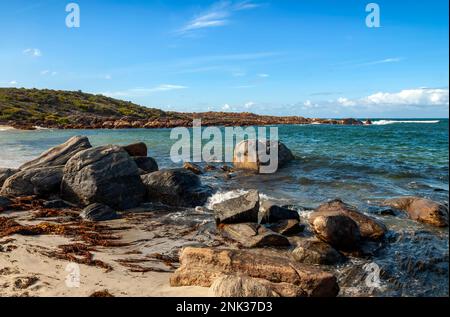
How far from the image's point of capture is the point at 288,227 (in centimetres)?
1052

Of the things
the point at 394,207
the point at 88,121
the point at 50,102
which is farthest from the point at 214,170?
the point at 50,102

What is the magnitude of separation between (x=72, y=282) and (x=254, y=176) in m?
13.5

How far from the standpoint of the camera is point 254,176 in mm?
19688

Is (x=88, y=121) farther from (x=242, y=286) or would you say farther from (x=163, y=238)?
(x=242, y=286)

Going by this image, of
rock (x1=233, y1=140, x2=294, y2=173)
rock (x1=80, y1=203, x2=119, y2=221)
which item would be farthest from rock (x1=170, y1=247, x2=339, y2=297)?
rock (x1=233, y1=140, x2=294, y2=173)

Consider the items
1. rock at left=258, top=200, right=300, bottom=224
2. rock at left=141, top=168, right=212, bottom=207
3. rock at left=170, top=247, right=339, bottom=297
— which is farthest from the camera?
rock at left=141, top=168, right=212, bottom=207

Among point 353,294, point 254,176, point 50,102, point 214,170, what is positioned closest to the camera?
point 353,294

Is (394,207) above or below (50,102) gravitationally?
below

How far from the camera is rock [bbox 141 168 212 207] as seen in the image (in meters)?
14.0

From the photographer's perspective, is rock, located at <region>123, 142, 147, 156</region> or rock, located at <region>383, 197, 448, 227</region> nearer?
rock, located at <region>383, 197, 448, 227</region>

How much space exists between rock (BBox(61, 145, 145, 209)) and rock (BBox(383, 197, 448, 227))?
370 inches

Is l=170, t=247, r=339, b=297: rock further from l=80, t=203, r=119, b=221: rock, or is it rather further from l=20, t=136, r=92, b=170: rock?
l=20, t=136, r=92, b=170: rock
